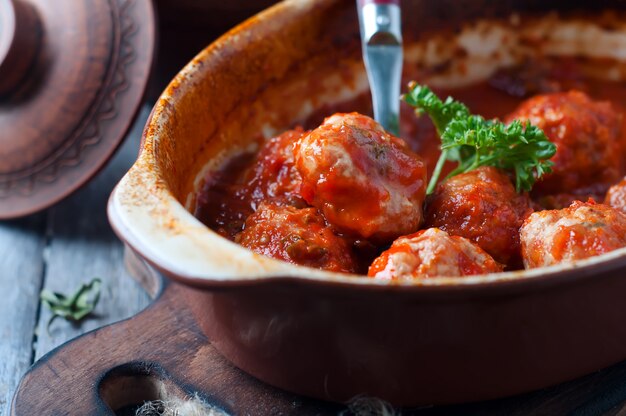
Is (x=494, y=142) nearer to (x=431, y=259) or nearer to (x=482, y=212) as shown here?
(x=482, y=212)

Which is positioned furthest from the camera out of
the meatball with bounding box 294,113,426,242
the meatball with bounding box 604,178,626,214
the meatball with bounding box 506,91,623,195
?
the meatball with bounding box 506,91,623,195

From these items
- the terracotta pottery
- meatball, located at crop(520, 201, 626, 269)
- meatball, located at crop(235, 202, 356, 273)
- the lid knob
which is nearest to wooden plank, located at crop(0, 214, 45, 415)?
the lid knob

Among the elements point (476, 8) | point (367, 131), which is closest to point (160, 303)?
point (367, 131)

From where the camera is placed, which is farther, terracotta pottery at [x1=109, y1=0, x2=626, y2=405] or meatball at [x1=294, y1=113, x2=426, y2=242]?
meatball at [x1=294, y1=113, x2=426, y2=242]

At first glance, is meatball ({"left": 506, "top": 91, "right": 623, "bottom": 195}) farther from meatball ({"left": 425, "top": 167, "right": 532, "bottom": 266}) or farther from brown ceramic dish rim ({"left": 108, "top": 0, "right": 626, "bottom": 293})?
brown ceramic dish rim ({"left": 108, "top": 0, "right": 626, "bottom": 293})

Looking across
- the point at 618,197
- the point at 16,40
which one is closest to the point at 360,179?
the point at 618,197

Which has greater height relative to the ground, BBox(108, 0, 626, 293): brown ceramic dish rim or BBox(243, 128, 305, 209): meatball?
BBox(108, 0, 626, 293): brown ceramic dish rim
